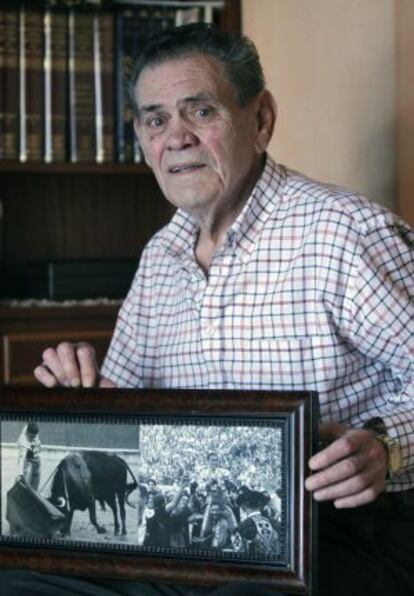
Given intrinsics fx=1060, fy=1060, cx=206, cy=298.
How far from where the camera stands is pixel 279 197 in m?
1.46

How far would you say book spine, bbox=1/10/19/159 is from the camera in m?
2.22

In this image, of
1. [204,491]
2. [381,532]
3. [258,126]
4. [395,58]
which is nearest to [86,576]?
[204,491]

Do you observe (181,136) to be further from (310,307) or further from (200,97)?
(310,307)

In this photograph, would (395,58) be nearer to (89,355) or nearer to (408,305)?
(408,305)

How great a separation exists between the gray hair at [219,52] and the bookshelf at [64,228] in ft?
2.80

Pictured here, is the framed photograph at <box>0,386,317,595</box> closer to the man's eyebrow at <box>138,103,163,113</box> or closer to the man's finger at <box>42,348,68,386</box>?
the man's finger at <box>42,348,68,386</box>

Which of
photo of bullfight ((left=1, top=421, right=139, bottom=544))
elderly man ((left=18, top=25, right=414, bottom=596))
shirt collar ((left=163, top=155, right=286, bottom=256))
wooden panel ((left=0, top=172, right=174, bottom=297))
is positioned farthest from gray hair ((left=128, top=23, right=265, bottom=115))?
wooden panel ((left=0, top=172, right=174, bottom=297))

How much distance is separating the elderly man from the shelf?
2.40 ft

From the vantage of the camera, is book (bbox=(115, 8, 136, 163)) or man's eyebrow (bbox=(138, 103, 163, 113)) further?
book (bbox=(115, 8, 136, 163))

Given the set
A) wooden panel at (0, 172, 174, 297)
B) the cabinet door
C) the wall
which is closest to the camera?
the wall

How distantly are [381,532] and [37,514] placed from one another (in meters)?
0.42

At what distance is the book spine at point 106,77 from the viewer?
2.28 m

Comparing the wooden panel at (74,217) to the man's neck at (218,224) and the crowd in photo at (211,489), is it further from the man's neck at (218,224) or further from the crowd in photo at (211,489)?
the crowd in photo at (211,489)

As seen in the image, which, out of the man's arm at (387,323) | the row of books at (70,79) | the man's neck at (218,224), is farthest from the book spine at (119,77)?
the man's arm at (387,323)
